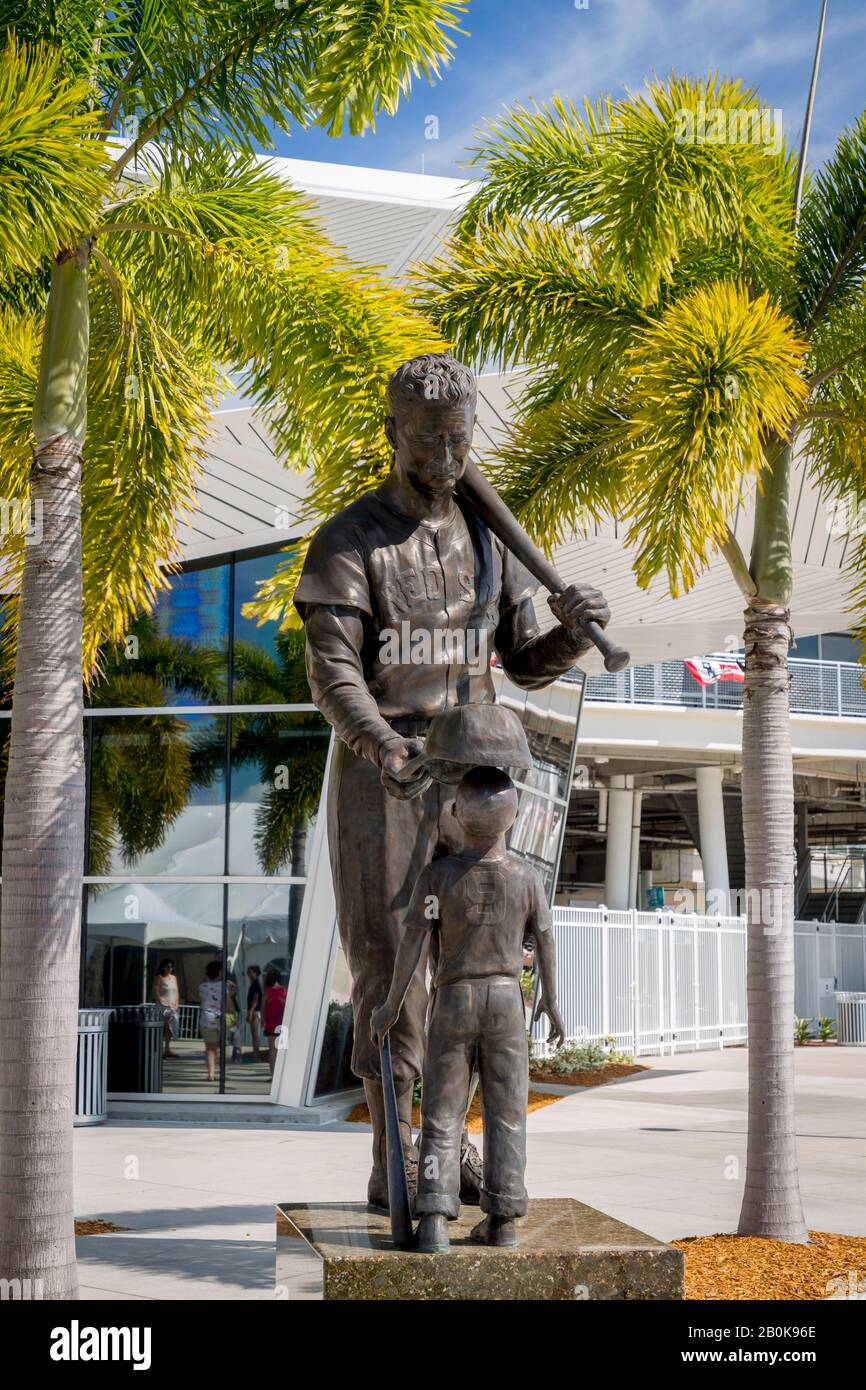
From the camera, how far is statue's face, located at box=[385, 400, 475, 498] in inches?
157

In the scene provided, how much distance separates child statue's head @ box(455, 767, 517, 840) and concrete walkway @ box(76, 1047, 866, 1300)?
4548 millimetres

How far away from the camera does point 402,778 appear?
141 inches

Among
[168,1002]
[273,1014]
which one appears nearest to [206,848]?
[168,1002]

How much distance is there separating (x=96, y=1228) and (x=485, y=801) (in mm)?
7188

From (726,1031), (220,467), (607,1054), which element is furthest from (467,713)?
(726,1031)

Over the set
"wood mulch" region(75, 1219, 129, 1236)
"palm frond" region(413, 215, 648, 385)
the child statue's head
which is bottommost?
"wood mulch" region(75, 1219, 129, 1236)

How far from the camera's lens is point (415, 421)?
4.01 meters

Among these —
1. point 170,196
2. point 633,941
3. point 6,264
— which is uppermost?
point 170,196

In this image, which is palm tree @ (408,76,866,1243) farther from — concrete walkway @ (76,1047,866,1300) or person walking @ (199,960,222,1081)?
person walking @ (199,960,222,1081)

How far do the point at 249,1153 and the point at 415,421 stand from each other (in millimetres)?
10753

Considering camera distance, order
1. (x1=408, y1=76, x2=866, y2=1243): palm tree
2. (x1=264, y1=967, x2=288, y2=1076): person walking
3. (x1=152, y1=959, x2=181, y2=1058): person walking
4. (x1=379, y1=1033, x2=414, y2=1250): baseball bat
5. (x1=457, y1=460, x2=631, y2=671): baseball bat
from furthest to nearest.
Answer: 1. (x1=152, y1=959, x2=181, y2=1058): person walking
2. (x1=264, y1=967, x2=288, y2=1076): person walking
3. (x1=408, y1=76, x2=866, y2=1243): palm tree
4. (x1=457, y1=460, x2=631, y2=671): baseball bat
5. (x1=379, y1=1033, x2=414, y2=1250): baseball bat

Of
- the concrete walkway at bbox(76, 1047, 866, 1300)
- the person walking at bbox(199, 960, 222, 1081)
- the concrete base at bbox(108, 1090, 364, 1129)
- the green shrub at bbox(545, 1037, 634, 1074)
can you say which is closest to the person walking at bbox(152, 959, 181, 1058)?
the person walking at bbox(199, 960, 222, 1081)

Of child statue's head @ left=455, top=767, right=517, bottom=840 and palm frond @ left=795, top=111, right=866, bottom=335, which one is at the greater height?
palm frond @ left=795, top=111, right=866, bottom=335
